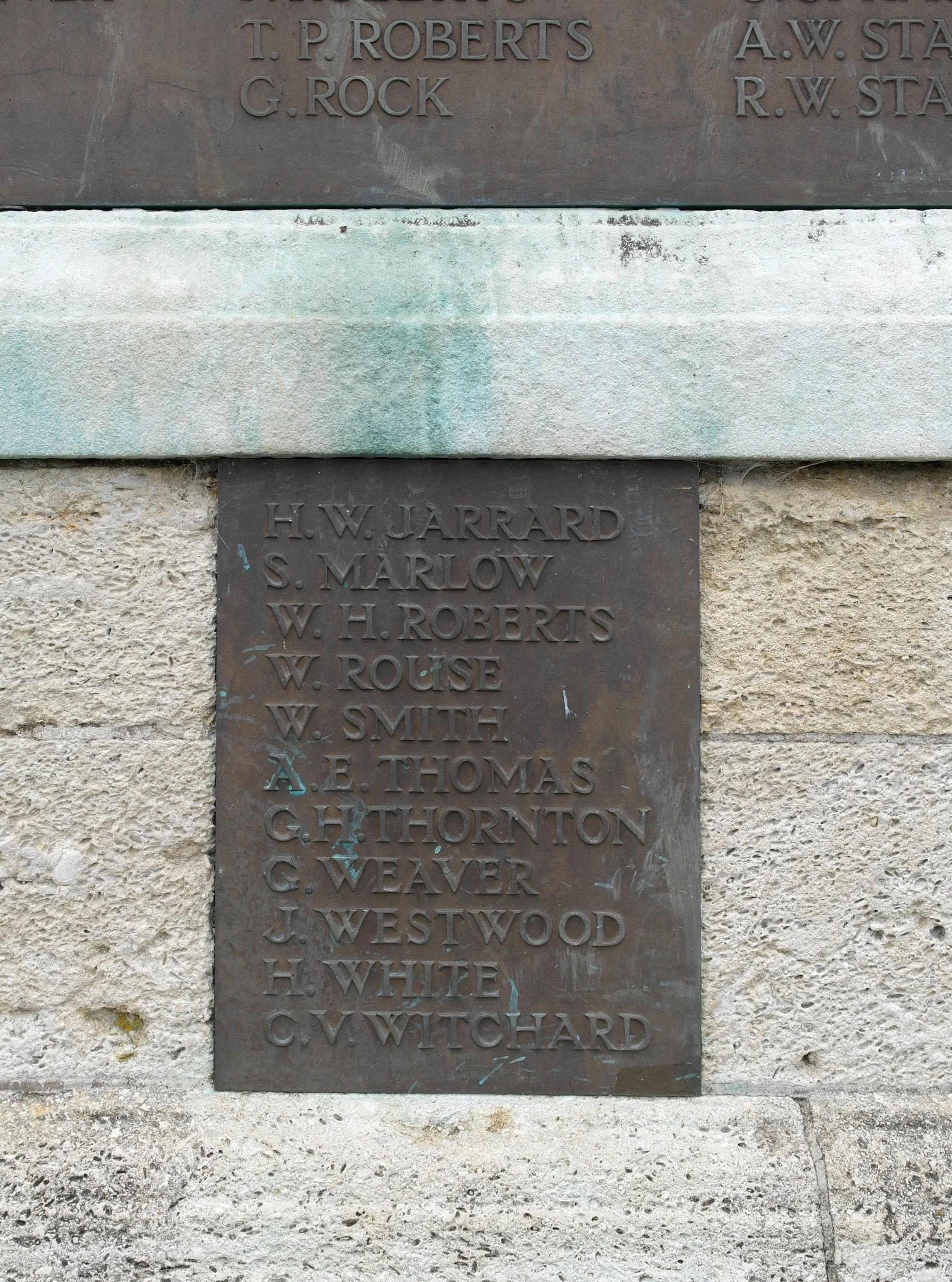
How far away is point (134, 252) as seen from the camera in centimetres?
241

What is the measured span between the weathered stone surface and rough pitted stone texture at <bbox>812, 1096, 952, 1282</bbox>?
1434mm

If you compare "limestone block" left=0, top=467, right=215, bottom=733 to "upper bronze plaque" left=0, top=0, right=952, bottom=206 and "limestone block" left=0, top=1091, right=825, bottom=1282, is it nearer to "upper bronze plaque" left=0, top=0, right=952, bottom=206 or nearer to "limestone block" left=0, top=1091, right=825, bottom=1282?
"upper bronze plaque" left=0, top=0, right=952, bottom=206

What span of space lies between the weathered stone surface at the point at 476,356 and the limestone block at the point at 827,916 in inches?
28.2

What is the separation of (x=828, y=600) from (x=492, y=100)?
1.38 meters

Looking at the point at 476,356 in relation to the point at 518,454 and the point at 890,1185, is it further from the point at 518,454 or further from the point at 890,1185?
the point at 890,1185

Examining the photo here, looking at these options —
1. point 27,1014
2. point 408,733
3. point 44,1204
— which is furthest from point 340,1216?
point 408,733

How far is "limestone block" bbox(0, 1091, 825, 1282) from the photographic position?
2178mm

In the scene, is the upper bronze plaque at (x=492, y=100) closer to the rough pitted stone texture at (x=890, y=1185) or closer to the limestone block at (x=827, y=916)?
the limestone block at (x=827, y=916)

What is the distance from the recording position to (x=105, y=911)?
95.0 inches

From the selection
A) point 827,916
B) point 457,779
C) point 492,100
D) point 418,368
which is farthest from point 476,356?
point 827,916

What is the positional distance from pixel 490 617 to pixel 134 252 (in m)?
1.14

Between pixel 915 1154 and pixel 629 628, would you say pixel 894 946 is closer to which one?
pixel 915 1154

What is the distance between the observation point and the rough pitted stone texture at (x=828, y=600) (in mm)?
2412

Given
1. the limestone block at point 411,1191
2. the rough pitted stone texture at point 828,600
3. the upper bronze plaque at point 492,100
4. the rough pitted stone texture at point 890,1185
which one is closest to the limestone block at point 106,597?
the upper bronze plaque at point 492,100
